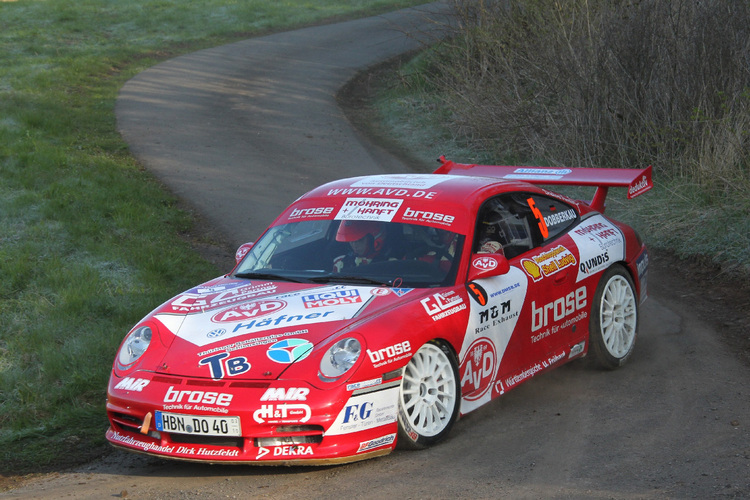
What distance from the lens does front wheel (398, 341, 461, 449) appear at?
191 inches

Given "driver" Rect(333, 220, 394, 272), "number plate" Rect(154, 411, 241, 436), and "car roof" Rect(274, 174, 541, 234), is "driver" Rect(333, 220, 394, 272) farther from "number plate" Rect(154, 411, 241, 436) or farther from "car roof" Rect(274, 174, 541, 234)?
"number plate" Rect(154, 411, 241, 436)

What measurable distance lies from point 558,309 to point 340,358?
6.89 ft

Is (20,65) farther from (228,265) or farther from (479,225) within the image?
(479,225)

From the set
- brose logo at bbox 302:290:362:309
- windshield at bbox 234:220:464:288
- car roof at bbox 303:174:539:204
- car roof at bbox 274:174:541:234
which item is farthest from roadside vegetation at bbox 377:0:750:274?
brose logo at bbox 302:290:362:309

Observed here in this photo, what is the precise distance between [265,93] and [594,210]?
13978mm

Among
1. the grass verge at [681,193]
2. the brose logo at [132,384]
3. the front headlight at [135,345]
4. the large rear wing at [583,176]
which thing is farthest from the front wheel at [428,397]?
the grass verge at [681,193]

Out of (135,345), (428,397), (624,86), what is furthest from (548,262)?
(624,86)

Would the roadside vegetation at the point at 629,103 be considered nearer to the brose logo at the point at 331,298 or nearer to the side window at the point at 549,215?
the side window at the point at 549,215

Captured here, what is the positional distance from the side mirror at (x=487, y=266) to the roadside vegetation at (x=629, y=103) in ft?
14.8

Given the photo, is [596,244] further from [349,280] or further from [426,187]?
[349,280]

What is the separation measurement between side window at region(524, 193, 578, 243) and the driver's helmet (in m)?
1.23

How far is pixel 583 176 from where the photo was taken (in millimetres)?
7410

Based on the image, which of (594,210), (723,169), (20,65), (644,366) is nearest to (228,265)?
(594,210)

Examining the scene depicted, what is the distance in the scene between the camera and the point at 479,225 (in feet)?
19.4
